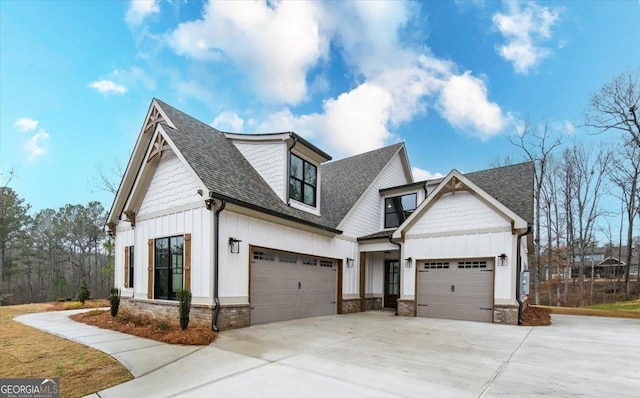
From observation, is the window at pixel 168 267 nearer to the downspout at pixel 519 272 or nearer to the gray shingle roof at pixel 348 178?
the gray shingle roof at pixel 348 178

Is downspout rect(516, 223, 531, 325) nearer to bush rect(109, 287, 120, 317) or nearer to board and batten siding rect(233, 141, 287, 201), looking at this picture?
board and batten siding rect(233, 141, 287, 201)

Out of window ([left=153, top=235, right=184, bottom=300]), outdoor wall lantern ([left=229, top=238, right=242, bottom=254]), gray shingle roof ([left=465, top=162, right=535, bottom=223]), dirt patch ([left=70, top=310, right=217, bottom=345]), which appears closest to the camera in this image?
dirt patch ([left=70, top=310, right=217, bottom=345])

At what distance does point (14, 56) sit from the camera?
13258 mm

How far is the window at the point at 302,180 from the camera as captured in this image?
1215 centimetres

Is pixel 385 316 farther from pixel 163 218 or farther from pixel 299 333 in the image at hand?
pixel 163 218

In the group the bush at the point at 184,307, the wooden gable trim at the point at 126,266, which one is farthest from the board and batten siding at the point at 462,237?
the wooden gable trim at the point at 126,266

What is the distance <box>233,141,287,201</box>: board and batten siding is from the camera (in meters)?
11.7

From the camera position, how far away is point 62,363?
234 inches

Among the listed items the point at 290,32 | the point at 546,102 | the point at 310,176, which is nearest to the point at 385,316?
the point at 310,176

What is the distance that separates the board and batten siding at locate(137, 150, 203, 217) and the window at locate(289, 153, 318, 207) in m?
3.63

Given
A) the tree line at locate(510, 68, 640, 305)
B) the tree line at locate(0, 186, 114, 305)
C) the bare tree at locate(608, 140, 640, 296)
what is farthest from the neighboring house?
the tree line at locate(0, 186, 114, 305)

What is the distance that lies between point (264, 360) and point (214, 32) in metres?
12.7

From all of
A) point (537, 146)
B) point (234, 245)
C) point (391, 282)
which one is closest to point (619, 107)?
point (537, 146)

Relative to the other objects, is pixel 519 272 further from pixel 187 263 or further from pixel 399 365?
pixel 187 263
